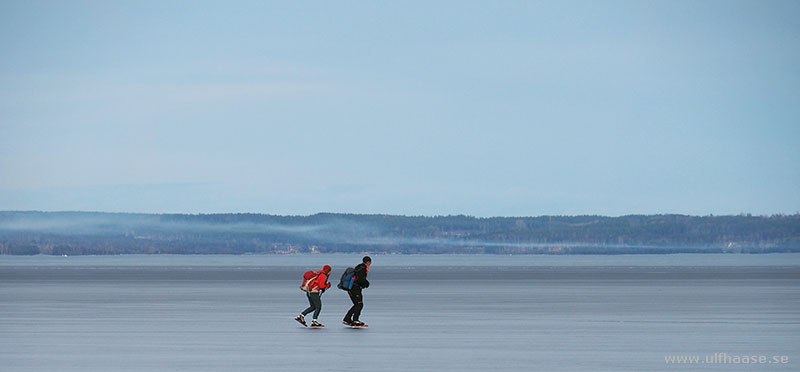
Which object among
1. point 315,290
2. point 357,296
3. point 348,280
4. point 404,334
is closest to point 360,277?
point 348,280

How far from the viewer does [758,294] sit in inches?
1871

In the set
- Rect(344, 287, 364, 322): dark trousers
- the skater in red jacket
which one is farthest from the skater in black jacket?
the skater in red jacket

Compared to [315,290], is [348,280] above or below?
above

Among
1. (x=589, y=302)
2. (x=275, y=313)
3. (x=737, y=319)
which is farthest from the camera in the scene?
(x=589, y=302)

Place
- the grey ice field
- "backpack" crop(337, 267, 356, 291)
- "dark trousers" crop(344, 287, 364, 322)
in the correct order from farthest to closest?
"backpack" crop(337, 267, 356, 291) → "dark trousers" crop(344, 287, 364, 322) → the grey ice field

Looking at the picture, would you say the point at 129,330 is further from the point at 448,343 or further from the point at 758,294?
the point at 758,294

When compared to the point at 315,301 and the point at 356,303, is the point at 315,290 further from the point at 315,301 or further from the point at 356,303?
the point at 356,303

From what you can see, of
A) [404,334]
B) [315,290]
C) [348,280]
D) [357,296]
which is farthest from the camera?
[315,290]

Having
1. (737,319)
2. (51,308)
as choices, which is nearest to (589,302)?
(737,319)

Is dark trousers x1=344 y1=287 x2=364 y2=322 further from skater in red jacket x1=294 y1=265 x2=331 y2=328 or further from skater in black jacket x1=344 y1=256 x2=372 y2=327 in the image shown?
skater in red jacket x1=294 y1=265 x2=331 y2=328

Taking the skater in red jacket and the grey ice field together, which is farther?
the skater in red jacket

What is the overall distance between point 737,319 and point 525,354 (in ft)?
35.6

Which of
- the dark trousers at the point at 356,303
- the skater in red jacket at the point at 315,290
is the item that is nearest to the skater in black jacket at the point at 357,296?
the dark trousers at the point at 356,303

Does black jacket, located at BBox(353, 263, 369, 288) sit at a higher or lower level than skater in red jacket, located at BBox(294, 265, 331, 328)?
higher
